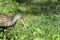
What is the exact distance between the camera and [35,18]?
11484mm

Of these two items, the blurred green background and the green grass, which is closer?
the green grass

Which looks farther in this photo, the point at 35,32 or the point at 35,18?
the point at 35,18

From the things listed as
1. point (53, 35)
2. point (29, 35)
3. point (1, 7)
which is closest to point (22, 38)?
point (29, 35)

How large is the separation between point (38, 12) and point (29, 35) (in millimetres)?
4501

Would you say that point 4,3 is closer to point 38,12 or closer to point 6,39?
point 38,12

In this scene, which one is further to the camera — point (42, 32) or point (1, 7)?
point (1, 7)

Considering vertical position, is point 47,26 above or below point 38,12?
above

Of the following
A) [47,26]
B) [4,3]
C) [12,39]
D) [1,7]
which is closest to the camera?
[12,39]

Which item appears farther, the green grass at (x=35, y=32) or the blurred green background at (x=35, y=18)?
the blurred green background at (x=35, y=18)

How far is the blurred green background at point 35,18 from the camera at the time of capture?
8.11 meters

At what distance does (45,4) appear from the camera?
1388cm

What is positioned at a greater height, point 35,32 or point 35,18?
point 35,32

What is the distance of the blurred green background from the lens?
811 cm

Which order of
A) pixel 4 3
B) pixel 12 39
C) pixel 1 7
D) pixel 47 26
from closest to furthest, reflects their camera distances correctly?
pixel 12 39 → pixel 47 26 → pixel 1 7 → pixel 4 3
